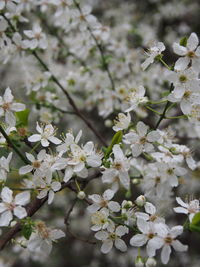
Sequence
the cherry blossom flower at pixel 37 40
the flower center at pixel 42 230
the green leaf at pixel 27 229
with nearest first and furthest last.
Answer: the green leaf at pixel 27 229, the flower center at pixel 42 230, the cherry blossom flower at pixel 37 40

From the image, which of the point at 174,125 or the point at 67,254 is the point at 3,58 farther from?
the point at 67,254

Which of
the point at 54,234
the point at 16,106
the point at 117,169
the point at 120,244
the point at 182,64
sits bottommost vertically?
the point at 120,244

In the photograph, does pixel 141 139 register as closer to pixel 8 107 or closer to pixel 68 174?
pixel 68 174

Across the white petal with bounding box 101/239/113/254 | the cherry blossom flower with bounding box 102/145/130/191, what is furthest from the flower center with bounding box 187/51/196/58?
the white petal with bounding box 101/239/113/254

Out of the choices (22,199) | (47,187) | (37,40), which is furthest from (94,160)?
(37,40)

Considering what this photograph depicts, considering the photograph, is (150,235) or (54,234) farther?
(54,234)

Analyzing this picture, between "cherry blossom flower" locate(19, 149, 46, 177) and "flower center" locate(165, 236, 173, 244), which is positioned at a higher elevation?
"cherry blossom flower" locate(19, 149, 46, 177)

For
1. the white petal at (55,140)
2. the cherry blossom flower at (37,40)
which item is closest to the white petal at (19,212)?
the white petal at (55,140)

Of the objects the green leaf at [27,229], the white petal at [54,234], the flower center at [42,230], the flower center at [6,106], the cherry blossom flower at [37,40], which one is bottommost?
the white petal at [54,234]

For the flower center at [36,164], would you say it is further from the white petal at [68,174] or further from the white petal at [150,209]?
the white petal at [150,209]

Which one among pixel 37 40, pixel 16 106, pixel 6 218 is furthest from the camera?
pixel 37 40

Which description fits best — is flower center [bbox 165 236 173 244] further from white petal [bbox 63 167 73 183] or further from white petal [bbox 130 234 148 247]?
white petal [bbox 63 167 73 183]
